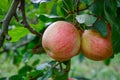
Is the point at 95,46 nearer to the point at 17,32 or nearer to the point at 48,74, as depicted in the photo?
the point at 48,74

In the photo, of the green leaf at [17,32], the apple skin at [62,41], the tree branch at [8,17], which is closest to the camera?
the apple skin at [62,41]

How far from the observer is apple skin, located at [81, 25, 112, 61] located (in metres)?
1.26

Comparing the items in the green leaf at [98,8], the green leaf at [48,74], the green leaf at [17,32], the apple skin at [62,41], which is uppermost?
the green leaf at [98,8]

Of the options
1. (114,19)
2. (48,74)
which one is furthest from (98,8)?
(48,74)

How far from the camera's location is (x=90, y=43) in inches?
49.3

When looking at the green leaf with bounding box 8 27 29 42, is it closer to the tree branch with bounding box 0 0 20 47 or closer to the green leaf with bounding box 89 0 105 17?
the tree branch with bounding box 0 0 20 47

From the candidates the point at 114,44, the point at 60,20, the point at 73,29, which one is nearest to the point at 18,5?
the point at 60,20

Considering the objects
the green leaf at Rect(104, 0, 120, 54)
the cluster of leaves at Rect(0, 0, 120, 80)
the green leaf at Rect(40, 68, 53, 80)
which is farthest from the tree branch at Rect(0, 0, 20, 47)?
the green leaf at Rect(104, 0, 120, 54)

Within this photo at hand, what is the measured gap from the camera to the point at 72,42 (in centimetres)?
123

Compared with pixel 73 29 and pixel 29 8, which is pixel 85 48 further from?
pixel 29 8

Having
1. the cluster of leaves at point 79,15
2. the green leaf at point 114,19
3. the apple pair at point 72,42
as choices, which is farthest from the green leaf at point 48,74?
the green leaf at point 114,19

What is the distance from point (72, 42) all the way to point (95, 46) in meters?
0.09

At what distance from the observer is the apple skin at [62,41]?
4.04 ft

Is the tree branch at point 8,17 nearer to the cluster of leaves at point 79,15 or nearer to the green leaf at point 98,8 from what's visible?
the cluster of leaves at point 79,15
